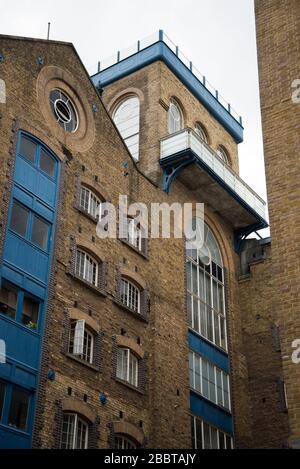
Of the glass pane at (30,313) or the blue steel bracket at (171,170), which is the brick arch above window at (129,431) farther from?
the blue steel bracket at (171,170)

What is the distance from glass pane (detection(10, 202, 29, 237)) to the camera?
78.5 feet

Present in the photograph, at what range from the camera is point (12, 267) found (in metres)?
23.2

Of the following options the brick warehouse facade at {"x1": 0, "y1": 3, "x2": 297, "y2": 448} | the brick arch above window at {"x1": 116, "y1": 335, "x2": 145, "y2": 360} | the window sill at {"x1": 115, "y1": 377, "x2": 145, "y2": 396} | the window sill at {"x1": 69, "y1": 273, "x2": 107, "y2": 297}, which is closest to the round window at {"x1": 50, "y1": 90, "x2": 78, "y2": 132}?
the brick warehouse facade at {"x1": 0, "y1": 3, "x2": 297, "y2": 448}

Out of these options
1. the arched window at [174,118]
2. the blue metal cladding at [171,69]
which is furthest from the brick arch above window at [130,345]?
the blue metal cladding at [171,69]

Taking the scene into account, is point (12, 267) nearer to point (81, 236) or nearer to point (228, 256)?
point (81, 236)

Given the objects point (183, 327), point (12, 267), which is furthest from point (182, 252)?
point (12, 267)

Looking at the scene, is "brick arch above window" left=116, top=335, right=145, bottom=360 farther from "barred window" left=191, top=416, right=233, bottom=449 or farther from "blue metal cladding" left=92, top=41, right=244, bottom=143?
"blue metal cladding" left=92, top=41, right=244, bottom=143

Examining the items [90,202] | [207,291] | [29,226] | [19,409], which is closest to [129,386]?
[19,409]

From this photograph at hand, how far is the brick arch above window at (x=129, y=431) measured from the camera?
81.9 feet

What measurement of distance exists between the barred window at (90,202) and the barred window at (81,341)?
4697 mm

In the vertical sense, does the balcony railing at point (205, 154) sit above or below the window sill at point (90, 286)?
above

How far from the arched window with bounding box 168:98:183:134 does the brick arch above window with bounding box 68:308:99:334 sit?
13156 millimetres

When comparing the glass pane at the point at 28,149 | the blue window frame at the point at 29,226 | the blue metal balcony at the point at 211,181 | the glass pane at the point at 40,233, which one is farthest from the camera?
the blue metal balcony at the point at 211,181

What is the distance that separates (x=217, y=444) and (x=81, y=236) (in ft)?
36.4
